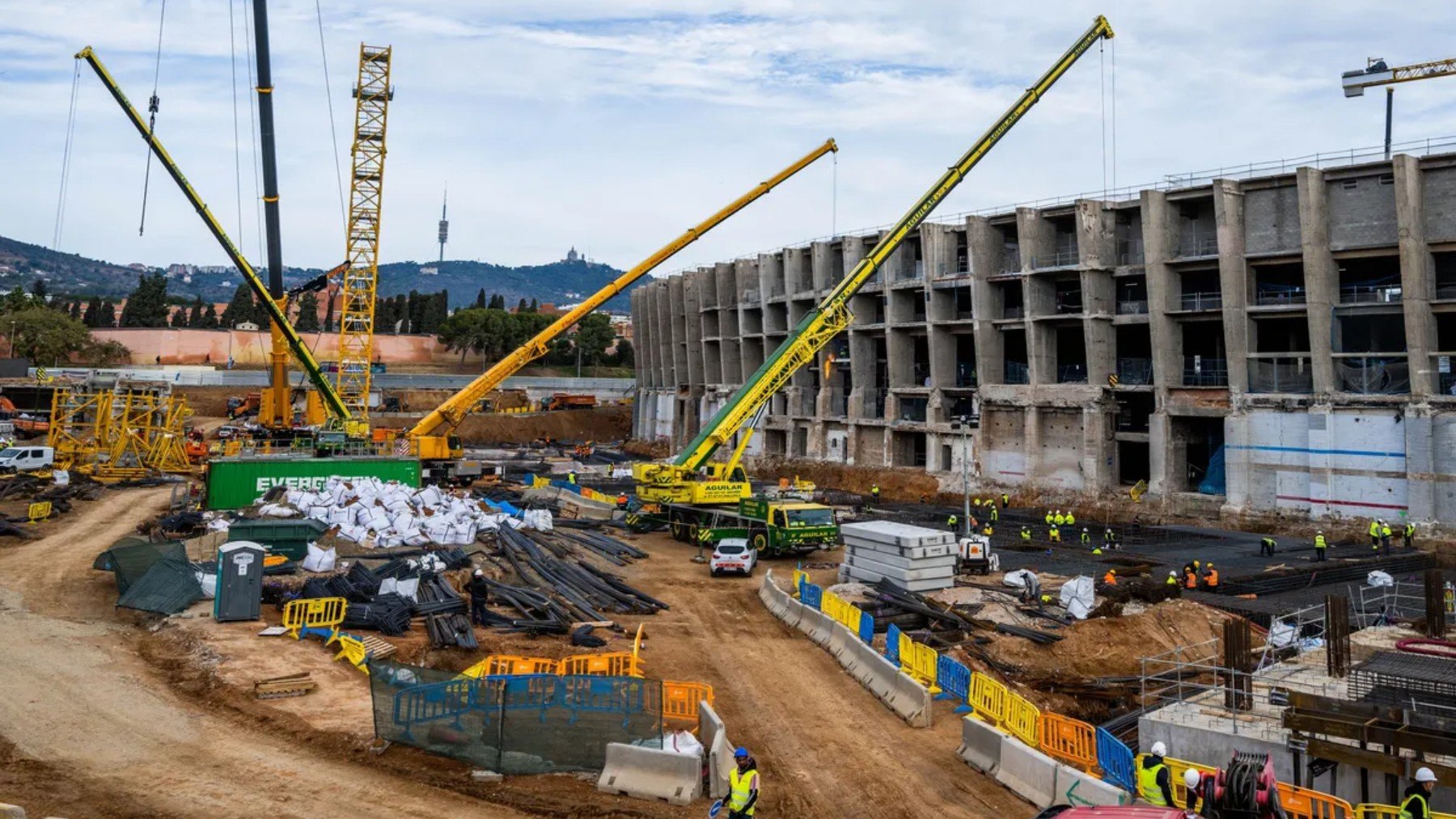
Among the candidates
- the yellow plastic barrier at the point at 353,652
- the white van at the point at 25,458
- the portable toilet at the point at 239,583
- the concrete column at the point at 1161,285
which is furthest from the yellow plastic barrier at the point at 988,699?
the white van at the point at 25,458

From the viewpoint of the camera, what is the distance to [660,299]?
91.1m

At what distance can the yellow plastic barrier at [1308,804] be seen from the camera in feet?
38.5

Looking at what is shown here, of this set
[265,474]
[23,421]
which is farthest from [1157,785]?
[23,421]

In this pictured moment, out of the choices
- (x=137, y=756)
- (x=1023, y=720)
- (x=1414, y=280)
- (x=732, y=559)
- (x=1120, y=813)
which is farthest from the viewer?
(x=1414, y=280)

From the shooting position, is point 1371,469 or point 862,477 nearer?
point 1371,469

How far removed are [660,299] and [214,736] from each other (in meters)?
76.8

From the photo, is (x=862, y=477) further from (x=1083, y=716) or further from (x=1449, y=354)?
(x=1083, y=716)

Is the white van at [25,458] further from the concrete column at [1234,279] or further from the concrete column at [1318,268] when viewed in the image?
the concrete column at [1318,268]

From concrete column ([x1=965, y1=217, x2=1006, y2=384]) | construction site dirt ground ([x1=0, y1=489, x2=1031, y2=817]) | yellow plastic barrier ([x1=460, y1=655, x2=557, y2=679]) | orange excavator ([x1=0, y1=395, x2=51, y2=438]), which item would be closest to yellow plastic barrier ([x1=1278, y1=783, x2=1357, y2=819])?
construction site dirt ground ([x1=0, y1=489, x2=1031, y2=817])

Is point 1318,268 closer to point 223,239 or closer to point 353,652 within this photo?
point 353,652

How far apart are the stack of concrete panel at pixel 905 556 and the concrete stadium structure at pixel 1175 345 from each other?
629 cm

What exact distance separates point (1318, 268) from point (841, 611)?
31360 mm

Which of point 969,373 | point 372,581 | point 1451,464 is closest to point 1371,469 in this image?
point 1451,464

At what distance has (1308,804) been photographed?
472 inches
